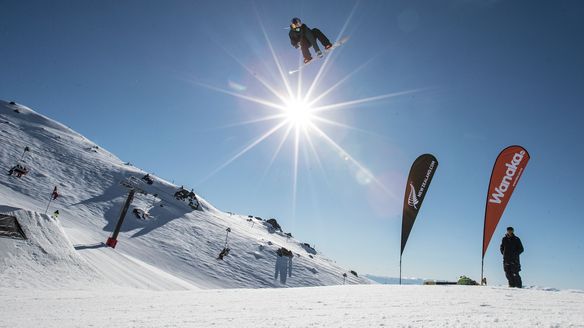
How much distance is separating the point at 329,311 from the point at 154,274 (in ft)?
99.0

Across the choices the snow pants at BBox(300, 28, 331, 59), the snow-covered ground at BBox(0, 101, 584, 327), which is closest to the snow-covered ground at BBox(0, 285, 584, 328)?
the snow-covered ground at BBox(0, 101, 584, 327)

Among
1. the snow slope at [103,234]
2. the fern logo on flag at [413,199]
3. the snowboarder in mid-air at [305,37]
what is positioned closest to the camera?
the snowboarder in mid-air at [305,37]

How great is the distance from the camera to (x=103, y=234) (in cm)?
3938

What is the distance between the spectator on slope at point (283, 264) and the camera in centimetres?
4984

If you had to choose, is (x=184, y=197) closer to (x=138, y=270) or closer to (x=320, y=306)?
(x=138, y=270)

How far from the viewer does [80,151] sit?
2660 inches

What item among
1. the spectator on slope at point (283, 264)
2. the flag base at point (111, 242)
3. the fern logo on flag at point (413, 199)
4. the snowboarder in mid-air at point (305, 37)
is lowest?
the flag base at point (111, 242)

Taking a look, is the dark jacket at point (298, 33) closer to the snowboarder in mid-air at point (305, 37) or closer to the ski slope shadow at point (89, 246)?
the snowboarder in mid-air at point (305, 37)

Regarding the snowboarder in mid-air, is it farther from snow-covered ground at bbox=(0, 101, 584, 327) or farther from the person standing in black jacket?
the person standing in black jacket

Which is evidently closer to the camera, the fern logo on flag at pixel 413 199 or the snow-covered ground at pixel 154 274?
the snow-covered ground at pixel 154 274

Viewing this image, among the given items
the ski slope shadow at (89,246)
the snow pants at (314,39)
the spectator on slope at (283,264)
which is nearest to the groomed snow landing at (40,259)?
the ski slope shadow at (89,246)

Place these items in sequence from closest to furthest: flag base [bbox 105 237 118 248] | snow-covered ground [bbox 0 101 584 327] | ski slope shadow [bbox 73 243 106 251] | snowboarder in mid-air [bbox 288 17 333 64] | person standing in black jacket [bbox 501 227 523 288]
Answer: snow-covered ground [bbox 0 101 584 327], person standing in black jacket [bbox 501 227 523 288], snowboarder in mid-air [bbox 288 17 333 64], ski slope shadow [bbox 73 243 106 251], flag base [bbox 105 237 118 248]

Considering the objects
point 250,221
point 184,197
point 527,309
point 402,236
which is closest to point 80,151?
point 184,197

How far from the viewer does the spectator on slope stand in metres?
49.8
